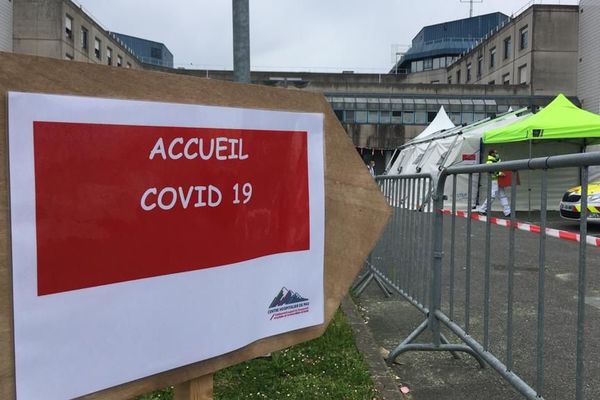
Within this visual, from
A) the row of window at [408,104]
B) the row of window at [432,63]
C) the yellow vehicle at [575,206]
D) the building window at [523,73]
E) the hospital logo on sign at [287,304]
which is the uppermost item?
the row of window at [432,63]

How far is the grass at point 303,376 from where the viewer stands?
10.0 ft

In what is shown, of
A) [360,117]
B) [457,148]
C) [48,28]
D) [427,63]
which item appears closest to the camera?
[457,148]

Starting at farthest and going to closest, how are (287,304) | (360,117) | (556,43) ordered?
1. (556,43)
2. (360,117)
3. (287,304)

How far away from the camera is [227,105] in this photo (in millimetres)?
1830

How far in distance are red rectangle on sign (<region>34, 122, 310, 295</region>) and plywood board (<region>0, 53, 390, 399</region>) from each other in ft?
0.33

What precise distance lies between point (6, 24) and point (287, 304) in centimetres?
4857

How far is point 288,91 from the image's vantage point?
6.72 feet

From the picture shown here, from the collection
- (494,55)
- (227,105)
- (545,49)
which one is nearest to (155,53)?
(494,55)

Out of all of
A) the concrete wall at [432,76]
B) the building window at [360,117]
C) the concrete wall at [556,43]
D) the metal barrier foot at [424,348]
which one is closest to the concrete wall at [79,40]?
the building window at [360,117]

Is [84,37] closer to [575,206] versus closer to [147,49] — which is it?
[147,49]

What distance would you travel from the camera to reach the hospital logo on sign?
206cm

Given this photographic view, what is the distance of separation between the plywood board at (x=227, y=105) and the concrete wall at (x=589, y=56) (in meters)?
42.5

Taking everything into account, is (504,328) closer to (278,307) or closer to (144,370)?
(278,307)

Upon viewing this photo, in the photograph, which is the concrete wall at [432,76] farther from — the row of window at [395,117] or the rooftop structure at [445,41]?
the row of window at [395,117]
